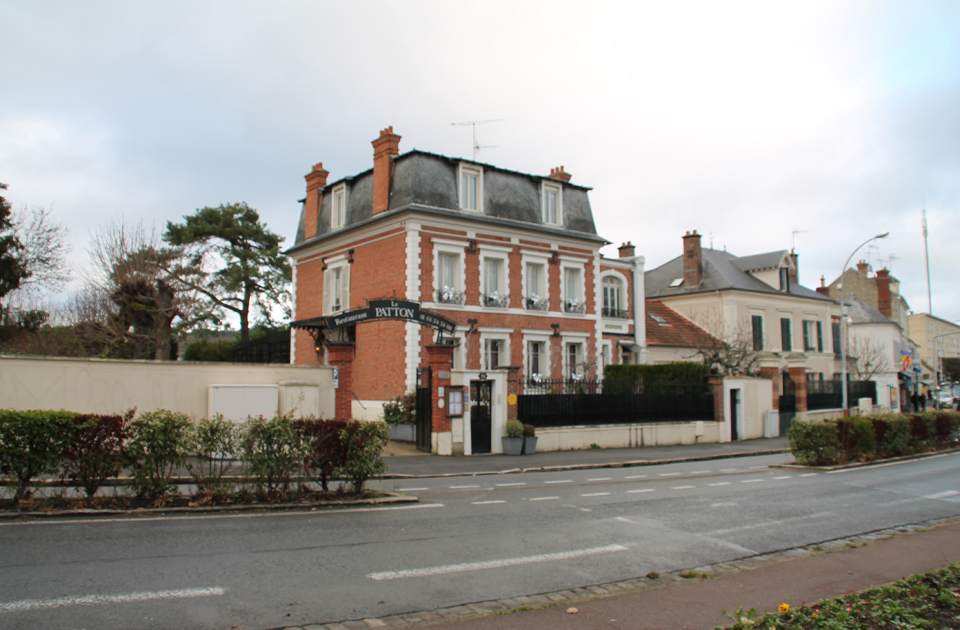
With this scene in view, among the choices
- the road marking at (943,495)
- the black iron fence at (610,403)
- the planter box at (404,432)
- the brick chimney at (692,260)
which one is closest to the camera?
the road marking at (943,495)

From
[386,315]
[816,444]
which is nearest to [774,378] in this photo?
[816,444]

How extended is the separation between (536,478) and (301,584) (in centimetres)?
984

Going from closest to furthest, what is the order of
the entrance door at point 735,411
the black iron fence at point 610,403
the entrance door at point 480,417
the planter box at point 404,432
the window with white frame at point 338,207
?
the entrance door at point 480,417, the black iron fence at point 610,403, the planter box at point 404,432, the entrance door at point 735,411, the window with white frame at point 338,207

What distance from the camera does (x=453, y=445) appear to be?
62.4 ft

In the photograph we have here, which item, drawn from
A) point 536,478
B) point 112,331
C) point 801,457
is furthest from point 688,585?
point 112,331

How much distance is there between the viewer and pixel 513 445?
1964 centimetres

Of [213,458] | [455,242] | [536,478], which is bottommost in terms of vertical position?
[536,478]

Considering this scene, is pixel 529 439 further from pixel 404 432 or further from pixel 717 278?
pixel 717 278

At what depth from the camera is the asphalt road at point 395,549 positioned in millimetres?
5578

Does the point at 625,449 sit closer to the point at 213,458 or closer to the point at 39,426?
the point at 213,458

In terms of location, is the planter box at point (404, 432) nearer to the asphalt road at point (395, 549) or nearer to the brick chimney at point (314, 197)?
the asphalt road at point (395, 549)

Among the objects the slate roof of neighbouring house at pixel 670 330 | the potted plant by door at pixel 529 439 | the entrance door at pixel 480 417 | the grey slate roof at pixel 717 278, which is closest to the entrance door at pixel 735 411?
the slate roof of neighbouring house at pixel 670 330

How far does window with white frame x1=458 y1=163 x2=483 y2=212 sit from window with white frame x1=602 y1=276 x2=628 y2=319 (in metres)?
8.04

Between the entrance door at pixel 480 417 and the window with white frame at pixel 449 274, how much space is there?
7.00 m
